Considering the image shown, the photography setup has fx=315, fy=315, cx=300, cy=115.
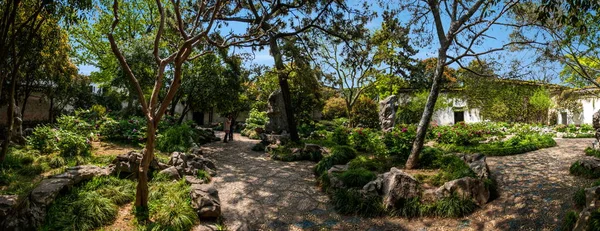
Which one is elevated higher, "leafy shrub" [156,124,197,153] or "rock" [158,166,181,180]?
"leafy shrub" [156,124,197,153]

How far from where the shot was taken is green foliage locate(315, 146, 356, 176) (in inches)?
339

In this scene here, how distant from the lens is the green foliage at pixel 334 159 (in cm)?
861

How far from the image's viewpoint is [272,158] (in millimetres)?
10852

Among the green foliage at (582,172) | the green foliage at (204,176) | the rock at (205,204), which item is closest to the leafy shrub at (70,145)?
the green foliage at (204,176)

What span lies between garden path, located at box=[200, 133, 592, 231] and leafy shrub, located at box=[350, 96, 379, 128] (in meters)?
13.3

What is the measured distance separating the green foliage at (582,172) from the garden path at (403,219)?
169mm

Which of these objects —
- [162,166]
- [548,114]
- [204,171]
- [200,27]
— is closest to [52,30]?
[200,27]

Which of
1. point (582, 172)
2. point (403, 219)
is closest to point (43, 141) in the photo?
point (403, 219)

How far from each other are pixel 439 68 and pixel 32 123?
751 inches

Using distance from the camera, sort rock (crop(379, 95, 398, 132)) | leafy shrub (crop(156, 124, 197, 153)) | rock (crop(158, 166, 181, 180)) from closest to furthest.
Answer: rock (crop(158, 166, 181, 180)) → leafy shrub (crop(156, 124, 197, 153)) → rock (crop(379, 95, 398, 132))

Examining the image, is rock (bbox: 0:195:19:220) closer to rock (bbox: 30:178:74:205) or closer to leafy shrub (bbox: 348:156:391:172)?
rock (bbox: 30:178:74:205)

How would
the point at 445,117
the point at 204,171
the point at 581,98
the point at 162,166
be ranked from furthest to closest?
the point at 445,117, the point at 581,98, the point at 204,171, the point at 162,166

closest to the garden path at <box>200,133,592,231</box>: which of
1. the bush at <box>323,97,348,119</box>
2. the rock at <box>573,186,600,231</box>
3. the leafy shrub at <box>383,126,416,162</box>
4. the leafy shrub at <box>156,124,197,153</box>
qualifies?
the rock at <box>573,186,600,231</box>

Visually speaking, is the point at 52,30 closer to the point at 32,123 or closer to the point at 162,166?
the point at 162,166
